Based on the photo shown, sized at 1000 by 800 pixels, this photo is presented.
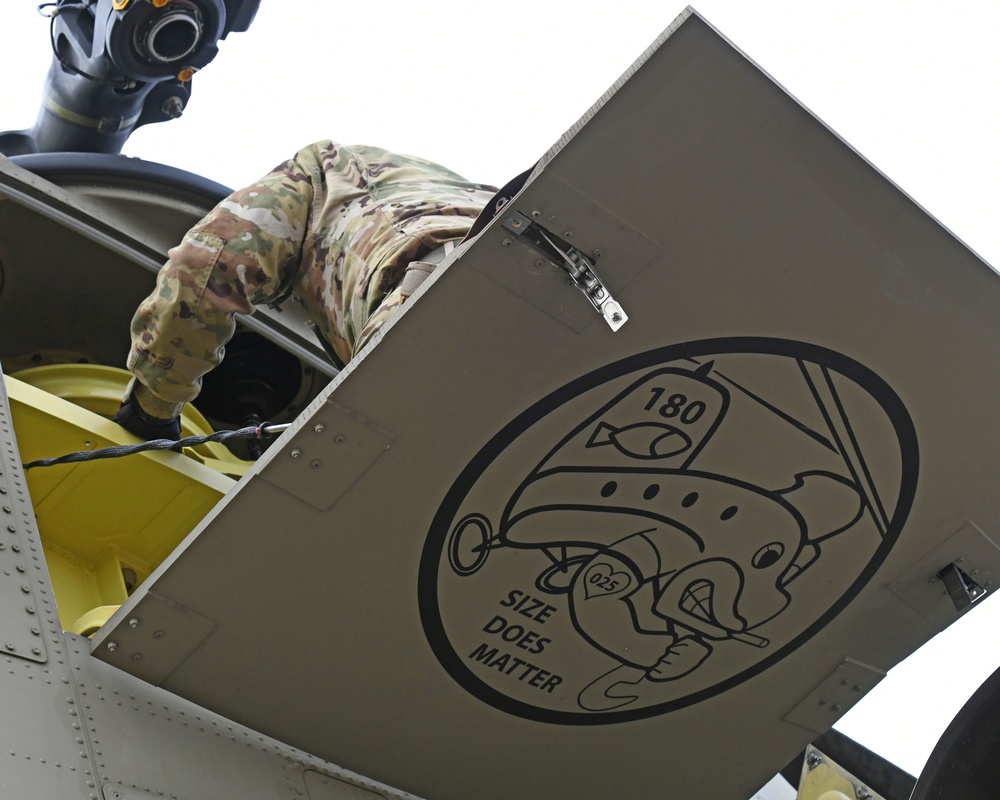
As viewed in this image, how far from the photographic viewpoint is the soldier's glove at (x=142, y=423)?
4188mm

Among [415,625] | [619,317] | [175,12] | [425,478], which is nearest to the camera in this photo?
[619,317]

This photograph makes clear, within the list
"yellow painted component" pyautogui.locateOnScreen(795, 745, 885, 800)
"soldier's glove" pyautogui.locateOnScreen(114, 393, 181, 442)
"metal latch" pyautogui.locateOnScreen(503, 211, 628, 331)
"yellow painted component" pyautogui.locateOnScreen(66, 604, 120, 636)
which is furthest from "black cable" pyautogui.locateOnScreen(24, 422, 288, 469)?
"yellow painted component" pyautogui.locateOnScreen(795, 745, 885, 800)

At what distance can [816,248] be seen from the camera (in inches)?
110

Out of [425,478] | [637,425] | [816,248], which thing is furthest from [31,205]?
[816,248]

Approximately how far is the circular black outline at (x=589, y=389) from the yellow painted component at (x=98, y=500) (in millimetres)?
1430

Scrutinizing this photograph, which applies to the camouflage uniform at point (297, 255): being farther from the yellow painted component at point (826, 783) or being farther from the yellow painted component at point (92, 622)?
the yellow painted component at point (826, 783)

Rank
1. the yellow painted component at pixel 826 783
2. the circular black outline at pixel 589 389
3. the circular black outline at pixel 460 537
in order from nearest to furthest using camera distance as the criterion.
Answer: the circular black outline at pixel 589 389
the circular black outline at pixel 460 537
the yellow painted component at pixel 826 783

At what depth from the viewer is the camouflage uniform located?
3.69 meters

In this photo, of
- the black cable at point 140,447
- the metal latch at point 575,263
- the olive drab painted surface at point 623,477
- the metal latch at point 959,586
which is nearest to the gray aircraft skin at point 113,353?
the metal latch at point 959,586

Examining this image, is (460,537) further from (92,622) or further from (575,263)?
(92,622)

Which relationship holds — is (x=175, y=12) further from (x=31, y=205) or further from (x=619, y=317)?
(x=619, y=317)

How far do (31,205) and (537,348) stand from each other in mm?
3264

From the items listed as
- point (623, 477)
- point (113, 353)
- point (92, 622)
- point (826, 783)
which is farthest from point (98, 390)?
point (826, 783)

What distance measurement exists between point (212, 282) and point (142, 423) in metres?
0.74
